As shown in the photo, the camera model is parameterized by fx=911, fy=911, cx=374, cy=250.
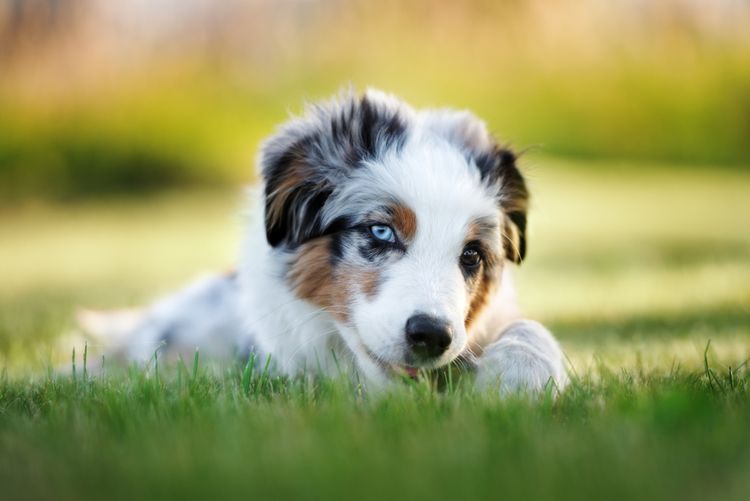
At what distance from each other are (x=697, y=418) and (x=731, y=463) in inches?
14.4

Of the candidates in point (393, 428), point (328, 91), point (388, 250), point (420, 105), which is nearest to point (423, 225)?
point (388, 250)

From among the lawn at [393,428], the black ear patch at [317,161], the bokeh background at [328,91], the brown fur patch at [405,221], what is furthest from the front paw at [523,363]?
the bokeh background at [328,91]

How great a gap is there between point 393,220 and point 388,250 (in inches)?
4.9

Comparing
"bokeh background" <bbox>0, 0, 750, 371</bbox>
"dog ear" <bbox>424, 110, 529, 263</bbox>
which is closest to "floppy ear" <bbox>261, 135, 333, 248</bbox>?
"dog ear" <bbox>424, 110, 529, 263</bbox>

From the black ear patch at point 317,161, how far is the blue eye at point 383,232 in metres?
0.29

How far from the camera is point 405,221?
146 inches

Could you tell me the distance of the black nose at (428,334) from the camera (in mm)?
3283

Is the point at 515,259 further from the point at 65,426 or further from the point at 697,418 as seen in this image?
the point at 65,426

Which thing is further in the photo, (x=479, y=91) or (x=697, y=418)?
(x=479, y=91)

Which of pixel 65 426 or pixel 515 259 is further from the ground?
pixel 515 259

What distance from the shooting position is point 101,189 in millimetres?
14969

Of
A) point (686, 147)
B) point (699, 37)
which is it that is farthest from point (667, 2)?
point (686, 147)

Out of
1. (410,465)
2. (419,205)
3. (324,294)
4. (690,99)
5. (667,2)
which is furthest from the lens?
(690,99)

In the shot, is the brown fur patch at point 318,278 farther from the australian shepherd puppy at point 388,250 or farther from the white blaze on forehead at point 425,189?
the white blaze on forehead at point 425,189
